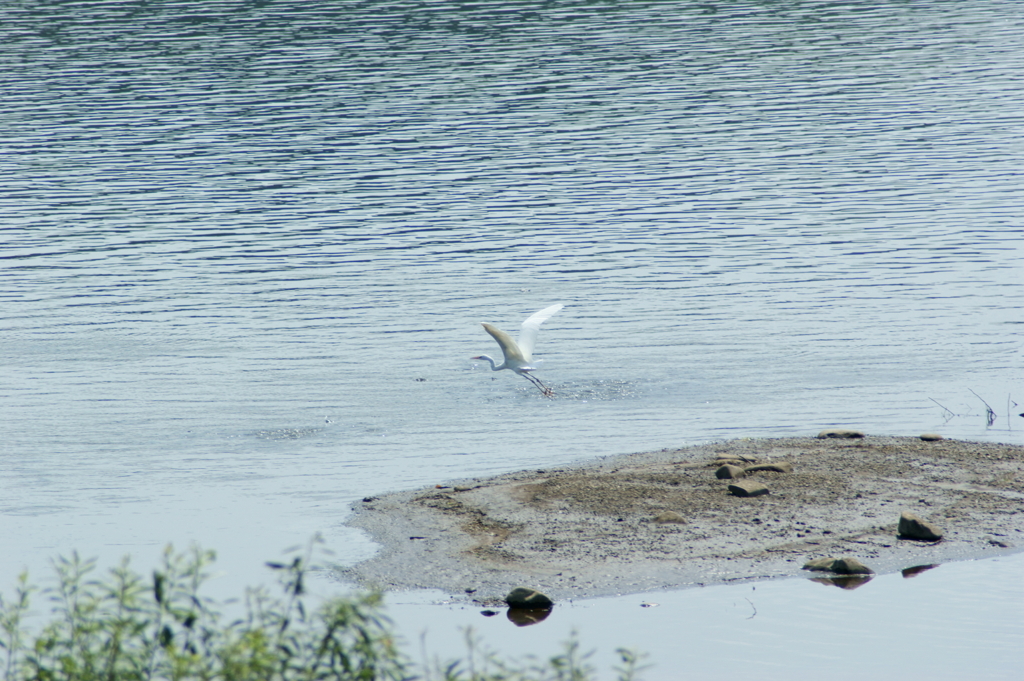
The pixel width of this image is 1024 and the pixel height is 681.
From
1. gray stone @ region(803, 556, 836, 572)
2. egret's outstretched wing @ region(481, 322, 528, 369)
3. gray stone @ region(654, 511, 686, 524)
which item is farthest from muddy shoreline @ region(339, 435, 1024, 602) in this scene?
egret's outstretched wing @ region(481, 322, 528, 369)

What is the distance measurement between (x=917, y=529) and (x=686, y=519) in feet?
7.99

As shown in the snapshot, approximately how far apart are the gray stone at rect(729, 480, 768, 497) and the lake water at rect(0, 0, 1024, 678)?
2468mm

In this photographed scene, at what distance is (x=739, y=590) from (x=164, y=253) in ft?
69.3

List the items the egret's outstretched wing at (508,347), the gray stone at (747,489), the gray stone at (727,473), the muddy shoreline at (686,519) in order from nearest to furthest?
the muddy shoreline at (686,519)
the gray stone at (747,489)
the gray stone at (727,473)
the egret's outstretched wing at (508,347)

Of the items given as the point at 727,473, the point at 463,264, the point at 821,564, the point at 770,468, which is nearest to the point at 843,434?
the point at 770,468

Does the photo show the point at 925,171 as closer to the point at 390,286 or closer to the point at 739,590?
the point at 390,286

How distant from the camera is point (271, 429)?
1984 centimetres

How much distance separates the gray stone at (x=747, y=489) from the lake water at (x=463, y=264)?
2.47 meters

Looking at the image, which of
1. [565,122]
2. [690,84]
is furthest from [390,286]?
[690,84]

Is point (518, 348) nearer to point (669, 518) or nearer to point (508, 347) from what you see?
point (508, 347)

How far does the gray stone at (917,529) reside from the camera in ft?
47.6

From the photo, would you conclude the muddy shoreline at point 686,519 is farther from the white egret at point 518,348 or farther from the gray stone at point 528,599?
the white egret at point 518,348

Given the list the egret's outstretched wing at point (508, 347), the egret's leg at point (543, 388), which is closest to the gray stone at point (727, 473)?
the egret's outstretched wing at point (508, 347)

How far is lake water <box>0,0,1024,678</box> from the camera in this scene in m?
18.7
